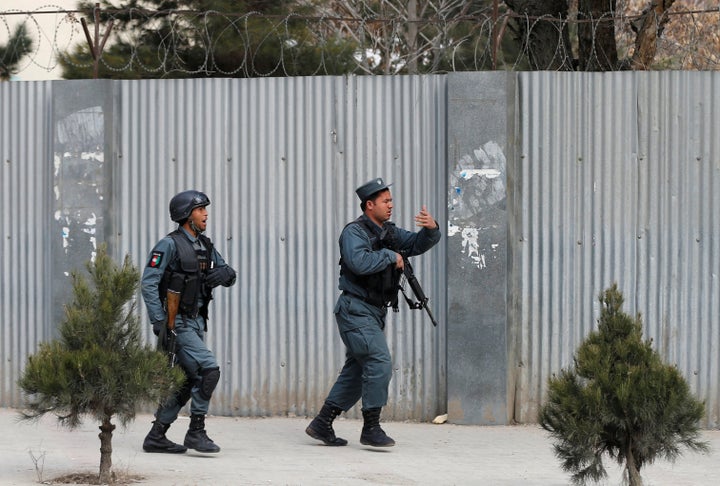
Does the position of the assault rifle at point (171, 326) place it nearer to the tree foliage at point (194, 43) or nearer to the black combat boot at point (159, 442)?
the black combat boot at point (159, 442)

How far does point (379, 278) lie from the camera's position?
27.7ft

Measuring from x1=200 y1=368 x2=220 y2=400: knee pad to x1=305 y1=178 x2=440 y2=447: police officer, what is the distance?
84 cm

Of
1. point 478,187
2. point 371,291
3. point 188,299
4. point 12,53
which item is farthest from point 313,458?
point 12,53

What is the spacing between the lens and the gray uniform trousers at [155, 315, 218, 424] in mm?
8094

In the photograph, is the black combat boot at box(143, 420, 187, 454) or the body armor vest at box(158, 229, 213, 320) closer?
the body armor vest at box(158, 229, 213, 320)

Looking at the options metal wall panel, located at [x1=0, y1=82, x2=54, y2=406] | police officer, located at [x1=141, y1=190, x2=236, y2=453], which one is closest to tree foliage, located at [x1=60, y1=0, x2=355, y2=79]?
metal wall panel, located at [x1=0, y1=82, x2=54, y2=406]

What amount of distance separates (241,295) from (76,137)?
67.0 inches

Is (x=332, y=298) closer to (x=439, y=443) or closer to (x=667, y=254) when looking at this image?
(x=439, y=443)

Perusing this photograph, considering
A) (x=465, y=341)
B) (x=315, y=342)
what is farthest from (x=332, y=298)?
(x=465, y=341)

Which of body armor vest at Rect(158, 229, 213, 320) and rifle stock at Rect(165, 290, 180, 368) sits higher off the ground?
body armor vest at Rect(158, 229, 213, 320)

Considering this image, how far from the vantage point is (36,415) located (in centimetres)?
704

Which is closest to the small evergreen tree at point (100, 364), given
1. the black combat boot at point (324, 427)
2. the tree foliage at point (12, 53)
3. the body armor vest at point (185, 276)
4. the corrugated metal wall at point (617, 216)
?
the body armor vest at point (185, 276)

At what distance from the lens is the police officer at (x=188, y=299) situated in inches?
317

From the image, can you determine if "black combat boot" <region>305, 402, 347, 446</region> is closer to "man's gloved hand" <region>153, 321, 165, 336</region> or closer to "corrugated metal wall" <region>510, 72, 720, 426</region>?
"man's gloved hand" <region>153, 321, 165, 336</region>
